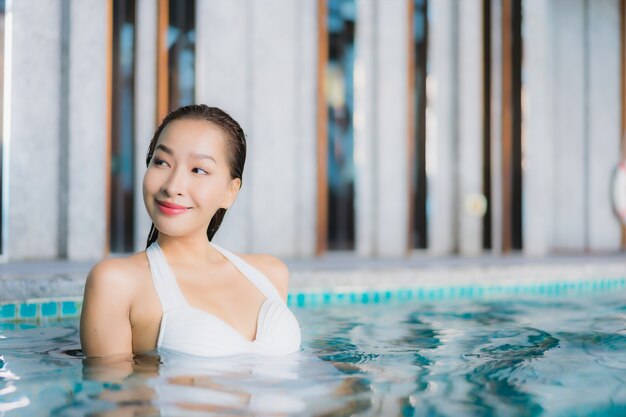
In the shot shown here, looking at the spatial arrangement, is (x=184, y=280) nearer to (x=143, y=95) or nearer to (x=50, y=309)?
(x=50, y=309)

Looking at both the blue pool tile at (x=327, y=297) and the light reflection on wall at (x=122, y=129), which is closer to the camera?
the blue pool tile at (x=327, y=297)

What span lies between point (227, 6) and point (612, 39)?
597cm

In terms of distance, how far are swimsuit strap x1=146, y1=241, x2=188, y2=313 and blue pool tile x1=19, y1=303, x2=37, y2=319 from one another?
2.14m

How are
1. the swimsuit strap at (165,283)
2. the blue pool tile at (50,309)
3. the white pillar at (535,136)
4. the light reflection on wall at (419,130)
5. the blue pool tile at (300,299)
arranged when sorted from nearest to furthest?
the swimsuit strap at (165,283) < the blue pool tile at (50,309) < the blue pool tile at (300,299) < the light reflection on wall at (419,130) < the white pillar at (535,136)

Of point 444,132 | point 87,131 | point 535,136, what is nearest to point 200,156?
point 87,131

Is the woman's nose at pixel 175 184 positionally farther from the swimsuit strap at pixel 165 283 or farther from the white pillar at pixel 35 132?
the white pillar at pixel 35 132

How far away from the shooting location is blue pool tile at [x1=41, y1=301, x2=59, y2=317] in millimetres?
3904

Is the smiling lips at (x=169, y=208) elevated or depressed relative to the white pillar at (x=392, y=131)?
depressed

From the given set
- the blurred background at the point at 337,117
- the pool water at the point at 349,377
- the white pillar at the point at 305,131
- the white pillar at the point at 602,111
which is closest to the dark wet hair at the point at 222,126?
the pool water at the point at 349,377

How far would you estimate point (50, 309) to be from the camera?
3930 mm

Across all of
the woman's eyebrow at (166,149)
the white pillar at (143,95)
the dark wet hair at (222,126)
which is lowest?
the woman's eyebrow at (166,149)

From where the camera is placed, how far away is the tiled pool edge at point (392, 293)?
153 inches

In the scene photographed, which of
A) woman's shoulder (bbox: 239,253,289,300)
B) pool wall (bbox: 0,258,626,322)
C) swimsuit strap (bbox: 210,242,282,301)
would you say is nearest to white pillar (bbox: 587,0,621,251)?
pool wall (bbox: 0,258,626,322)

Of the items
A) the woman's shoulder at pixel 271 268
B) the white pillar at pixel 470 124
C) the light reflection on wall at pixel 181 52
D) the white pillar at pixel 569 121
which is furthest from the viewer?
the white pillar at pixel 569 121
